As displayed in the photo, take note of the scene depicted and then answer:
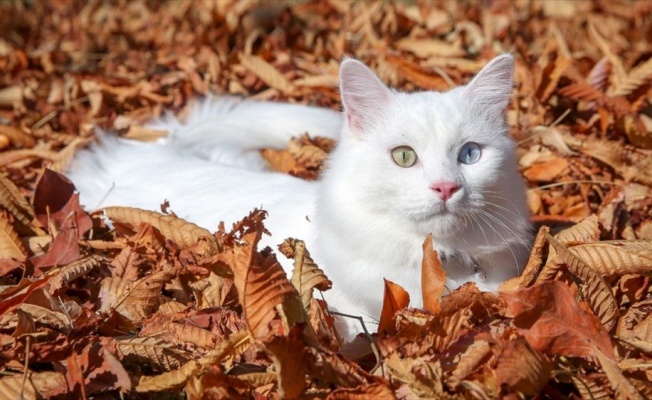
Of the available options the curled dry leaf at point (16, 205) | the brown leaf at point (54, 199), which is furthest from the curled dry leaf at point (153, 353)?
the curled dry leaf at point (16, 205)

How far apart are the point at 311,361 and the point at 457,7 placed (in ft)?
15.7

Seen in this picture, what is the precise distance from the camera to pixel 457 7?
20.2 ft

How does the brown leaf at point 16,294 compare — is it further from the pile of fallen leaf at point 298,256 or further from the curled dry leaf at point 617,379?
the curled dry leaf at point 617,379

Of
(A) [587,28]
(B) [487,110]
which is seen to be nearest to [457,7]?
(A) [587,28]

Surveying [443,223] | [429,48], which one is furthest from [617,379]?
[429,48]

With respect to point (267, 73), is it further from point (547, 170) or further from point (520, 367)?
point (520, 367)

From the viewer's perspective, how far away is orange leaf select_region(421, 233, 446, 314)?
2199mm

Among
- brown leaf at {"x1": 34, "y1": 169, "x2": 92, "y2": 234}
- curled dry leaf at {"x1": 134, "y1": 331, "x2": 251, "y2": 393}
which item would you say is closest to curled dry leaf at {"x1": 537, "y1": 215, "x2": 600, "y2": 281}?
curled dry leaf at {"x1": 134, "y1": 331, "x2": 251, "y2": 393}

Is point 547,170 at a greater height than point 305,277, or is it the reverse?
point 305,277

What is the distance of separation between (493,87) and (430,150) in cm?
43

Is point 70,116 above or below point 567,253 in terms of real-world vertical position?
below

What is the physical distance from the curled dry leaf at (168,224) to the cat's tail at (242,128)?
0.65 metres

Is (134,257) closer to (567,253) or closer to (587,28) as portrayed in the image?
(567,253)

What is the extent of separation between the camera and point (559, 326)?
6.43 ft
